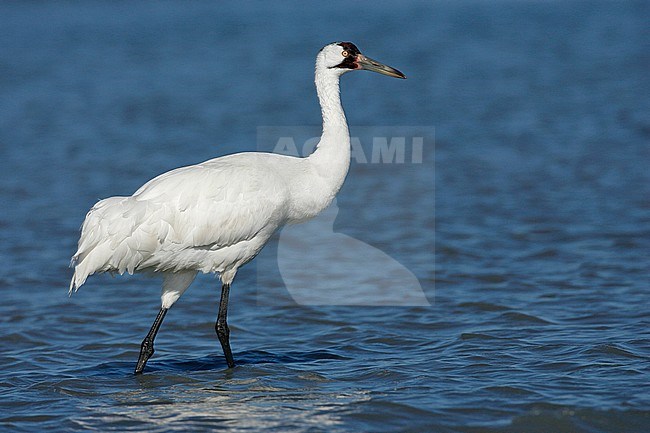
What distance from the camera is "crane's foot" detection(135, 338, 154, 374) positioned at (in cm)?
876

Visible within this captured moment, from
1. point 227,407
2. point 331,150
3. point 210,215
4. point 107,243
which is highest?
point 331,150

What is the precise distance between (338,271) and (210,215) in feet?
12.3

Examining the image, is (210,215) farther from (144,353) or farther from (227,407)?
(227,407)

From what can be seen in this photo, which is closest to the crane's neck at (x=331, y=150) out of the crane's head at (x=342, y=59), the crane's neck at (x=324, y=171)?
the crane's neck at (x=324, y=171)

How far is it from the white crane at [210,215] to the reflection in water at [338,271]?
7.31 ft

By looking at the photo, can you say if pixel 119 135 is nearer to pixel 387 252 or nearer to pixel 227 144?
pixel 227 144

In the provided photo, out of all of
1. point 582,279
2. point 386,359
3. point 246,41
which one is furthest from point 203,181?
point 246,41

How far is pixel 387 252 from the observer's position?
1280 cm

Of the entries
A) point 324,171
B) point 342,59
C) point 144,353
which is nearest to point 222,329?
point 144,353

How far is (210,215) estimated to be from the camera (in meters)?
→ 8.47

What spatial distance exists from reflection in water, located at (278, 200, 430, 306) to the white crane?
2.23 meters

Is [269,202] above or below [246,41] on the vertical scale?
below

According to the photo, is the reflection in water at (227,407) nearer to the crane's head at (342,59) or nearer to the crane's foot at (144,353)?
the crane's foot at (144,353)

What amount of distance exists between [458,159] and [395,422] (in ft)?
34.2
